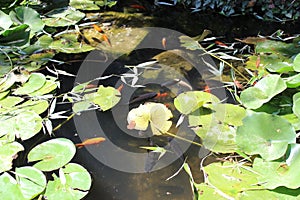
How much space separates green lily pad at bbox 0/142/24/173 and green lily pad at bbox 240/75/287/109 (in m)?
0.80

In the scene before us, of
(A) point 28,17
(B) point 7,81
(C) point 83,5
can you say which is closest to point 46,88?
(B) point 7,81

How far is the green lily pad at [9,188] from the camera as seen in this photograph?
1.12m

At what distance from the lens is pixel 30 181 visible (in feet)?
3.88

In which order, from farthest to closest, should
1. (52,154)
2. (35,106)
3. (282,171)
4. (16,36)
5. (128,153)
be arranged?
(16,36)
(35,106)
(128,153)
(52,154)
(282,171)

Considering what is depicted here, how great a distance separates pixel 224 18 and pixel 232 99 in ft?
2.66

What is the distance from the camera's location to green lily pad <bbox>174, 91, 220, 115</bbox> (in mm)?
1494

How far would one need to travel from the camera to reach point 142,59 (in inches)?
73.7

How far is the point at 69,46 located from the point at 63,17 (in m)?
0.28

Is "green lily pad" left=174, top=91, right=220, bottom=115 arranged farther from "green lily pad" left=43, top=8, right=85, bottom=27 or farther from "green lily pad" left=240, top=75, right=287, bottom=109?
"green lily pad" left=43, top=8, right=85, bottom=27

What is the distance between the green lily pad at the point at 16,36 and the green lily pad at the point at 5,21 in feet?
0.15

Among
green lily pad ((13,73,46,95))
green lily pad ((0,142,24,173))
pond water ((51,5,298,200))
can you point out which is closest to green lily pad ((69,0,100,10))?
pond water ((51,5,298,200))

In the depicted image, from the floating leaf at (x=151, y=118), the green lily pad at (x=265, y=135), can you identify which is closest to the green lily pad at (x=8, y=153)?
the floating leaf at (x=151, y=118)

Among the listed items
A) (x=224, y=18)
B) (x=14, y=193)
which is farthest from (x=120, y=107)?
(x=224, y=18)

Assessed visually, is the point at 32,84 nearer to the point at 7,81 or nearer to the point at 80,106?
the point at 7,81
